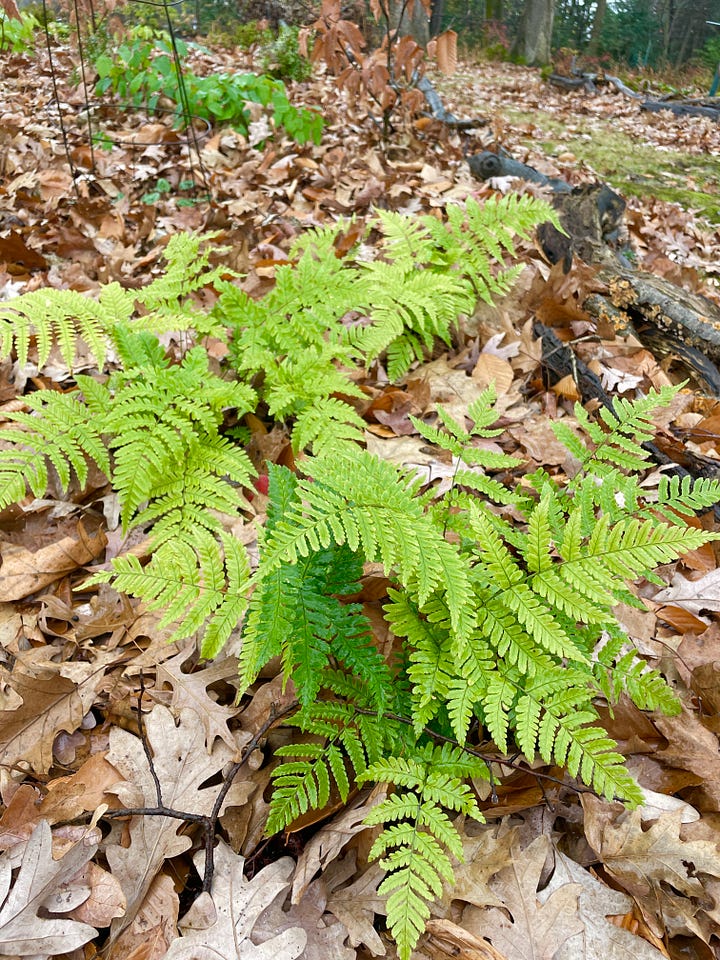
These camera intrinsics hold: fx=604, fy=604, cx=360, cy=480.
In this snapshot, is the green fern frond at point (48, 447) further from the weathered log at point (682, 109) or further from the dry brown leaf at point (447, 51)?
the weathered log at point (682, 109)

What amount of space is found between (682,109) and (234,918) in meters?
14.8

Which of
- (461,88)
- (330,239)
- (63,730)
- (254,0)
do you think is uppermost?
(254,0)

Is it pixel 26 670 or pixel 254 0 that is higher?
pixel 254 0

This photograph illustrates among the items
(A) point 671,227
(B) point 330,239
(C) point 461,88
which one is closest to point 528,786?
(B) point 330,239

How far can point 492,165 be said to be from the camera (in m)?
5.79

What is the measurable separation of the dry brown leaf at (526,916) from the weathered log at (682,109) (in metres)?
13.5

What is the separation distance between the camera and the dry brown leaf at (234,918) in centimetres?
A: 136

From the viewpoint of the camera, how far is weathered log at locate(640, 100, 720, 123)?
11.3 meters

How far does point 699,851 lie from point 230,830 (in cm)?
117

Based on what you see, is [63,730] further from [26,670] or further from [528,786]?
[528,786]

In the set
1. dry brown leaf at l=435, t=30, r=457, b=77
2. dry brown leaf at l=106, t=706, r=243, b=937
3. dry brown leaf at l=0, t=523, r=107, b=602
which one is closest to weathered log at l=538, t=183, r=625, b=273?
dry brown leaf at l=435, t=30, r=457, b=77

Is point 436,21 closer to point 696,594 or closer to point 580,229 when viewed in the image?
point 580,229

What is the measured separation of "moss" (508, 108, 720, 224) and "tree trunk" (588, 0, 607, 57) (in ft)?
33.3

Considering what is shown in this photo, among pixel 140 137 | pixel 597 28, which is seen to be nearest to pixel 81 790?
pixel 140 137
